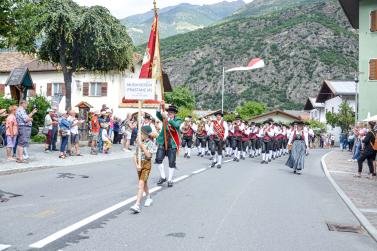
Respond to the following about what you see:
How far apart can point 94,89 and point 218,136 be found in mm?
33826

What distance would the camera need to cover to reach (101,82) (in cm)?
5075

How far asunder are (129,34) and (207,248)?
70.0 ft

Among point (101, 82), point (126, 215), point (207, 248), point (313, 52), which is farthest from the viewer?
point (313, 52)

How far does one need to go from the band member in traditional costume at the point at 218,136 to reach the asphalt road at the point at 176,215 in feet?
15.9

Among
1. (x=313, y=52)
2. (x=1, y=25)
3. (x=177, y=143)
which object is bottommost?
(x=177, y=143)

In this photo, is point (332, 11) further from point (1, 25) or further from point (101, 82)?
point (1, 25)

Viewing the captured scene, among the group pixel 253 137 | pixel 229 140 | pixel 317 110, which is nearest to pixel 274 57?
pixel 317 110

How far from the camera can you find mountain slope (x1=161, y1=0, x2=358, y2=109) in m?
110

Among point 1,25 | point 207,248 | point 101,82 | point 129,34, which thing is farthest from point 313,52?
point 207,248

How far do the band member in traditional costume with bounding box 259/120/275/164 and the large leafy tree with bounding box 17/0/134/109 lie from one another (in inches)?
299

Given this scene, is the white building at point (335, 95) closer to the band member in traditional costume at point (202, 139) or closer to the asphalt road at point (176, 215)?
the band member in traditional costume at point (202, 139)

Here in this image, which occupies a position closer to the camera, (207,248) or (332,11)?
(207,248)

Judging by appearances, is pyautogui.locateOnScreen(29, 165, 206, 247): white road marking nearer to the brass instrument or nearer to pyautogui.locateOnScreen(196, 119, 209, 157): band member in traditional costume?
pyautogui.locateOnScreen(196, 119, 209, 157): band member in traditional costume

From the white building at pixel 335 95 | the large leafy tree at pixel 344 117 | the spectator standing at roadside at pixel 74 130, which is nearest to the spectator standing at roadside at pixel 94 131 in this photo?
the spectator standing at roadside at pixel 74 130
